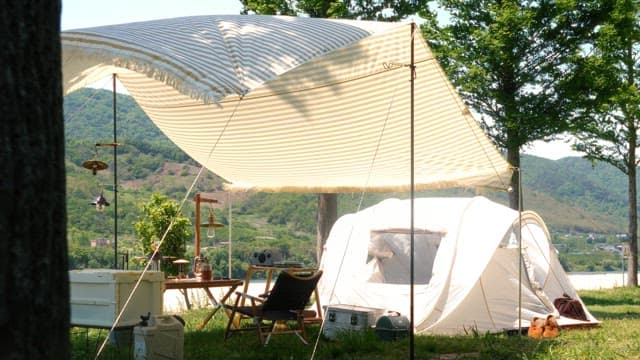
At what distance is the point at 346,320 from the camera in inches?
285

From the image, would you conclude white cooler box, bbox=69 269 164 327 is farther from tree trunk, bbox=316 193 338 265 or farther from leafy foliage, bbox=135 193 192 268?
tree trunk, bbox=316 193 338 265

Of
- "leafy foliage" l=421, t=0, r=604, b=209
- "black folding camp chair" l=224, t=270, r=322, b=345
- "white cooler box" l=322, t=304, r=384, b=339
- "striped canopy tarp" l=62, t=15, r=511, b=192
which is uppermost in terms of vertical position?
"leafy foliage" l=421, t=0, r=604, b=209

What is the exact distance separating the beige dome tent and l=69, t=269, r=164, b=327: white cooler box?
193cm

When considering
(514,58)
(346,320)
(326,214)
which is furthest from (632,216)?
(346,320)

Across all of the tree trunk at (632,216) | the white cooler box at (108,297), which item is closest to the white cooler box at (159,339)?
the white cooler box at (108,297)

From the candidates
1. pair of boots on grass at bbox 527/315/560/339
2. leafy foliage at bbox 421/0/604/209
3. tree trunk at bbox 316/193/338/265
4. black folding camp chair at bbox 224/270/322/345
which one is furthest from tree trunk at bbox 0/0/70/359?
tree trunk at bbox 316/193/338/265

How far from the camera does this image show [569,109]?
1183cm

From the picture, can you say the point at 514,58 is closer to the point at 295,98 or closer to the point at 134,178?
the point at 295,98

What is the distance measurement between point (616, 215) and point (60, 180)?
58838mm

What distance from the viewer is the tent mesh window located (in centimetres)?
892

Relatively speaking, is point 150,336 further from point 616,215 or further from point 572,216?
point 616,215

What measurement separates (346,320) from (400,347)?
76 cm

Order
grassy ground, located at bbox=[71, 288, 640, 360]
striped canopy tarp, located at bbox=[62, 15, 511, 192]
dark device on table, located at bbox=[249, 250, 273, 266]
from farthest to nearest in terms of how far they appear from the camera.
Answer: dark device on table, located at bbox=[249, 250, 273, 266], grassy ground, located at bbox=[71, 288, 640, 360], striped canopy tarp, located at bbox=[62, 15, 511, 192]

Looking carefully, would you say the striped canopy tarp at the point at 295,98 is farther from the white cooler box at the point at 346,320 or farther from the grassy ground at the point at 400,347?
the grassy ground at the point at 400,347
